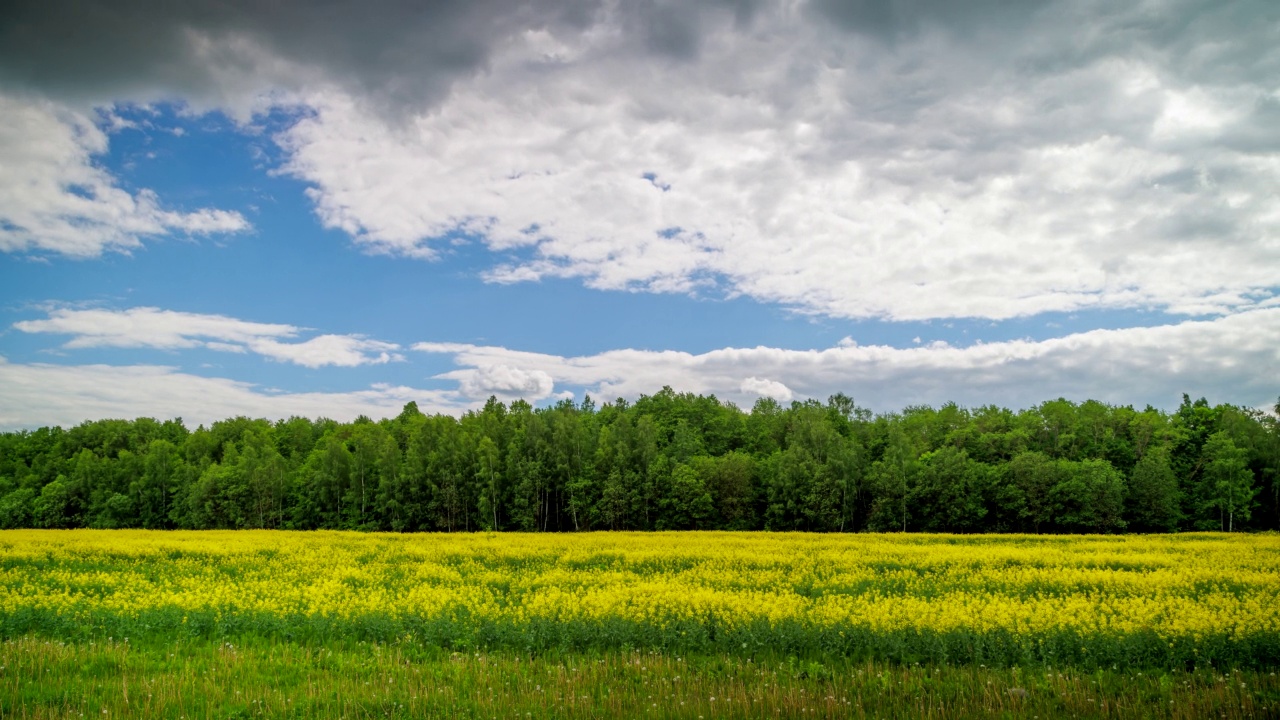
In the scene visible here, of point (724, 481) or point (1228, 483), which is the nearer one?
point (1228, 483)

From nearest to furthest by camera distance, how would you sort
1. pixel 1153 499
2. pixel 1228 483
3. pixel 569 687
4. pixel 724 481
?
pixel 569 687 → pixel 1153 499 → pixel 1228 483 → pixel 724 481

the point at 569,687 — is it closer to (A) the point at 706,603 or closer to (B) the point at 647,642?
Result: (B) the point at 647,642

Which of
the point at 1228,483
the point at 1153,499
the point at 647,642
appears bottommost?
the point at 1153,499

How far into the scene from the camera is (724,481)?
233 ft

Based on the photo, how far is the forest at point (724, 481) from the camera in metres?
65.7

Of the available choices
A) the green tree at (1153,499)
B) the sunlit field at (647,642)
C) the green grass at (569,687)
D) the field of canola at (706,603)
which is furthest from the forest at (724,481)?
the green grass at (569,687)

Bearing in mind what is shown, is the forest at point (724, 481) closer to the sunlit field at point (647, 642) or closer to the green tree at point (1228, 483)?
the green tree at point (1228, 483)

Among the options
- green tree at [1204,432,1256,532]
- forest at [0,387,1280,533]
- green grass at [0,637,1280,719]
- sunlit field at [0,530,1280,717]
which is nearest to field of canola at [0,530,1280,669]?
sunlit field at [0,530,1280,717]

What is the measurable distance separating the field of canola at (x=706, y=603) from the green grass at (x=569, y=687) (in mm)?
979

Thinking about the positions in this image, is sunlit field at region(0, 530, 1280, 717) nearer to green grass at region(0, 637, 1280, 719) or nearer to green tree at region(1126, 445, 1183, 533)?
green grass at region(0, 637, 1280, 719)

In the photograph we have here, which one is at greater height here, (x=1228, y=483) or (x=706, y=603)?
(x=1228, y=483)

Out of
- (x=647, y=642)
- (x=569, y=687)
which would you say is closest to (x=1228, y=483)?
(x=647, y=642)

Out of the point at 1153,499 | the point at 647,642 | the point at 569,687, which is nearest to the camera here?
the point at 569,687

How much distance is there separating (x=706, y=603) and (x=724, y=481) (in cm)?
5495
